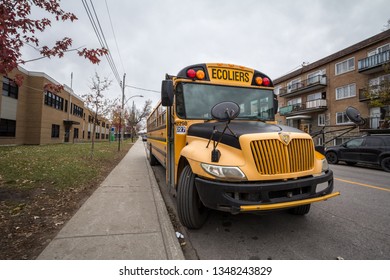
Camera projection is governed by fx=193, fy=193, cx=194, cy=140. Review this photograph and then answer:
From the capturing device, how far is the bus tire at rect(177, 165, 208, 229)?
2.73 meters

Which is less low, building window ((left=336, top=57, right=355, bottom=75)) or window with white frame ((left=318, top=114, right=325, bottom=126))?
building window ((left=336, top=57, right=355, bottom=75))

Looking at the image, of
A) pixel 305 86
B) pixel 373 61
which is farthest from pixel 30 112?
pixel 373 61

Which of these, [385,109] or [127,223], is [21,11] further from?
[385,109]

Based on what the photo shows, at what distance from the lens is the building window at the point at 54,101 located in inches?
798

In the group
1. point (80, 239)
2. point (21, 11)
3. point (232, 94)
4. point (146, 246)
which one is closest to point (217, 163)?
point (146, 246)

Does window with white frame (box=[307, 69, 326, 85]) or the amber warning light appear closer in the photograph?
the amber warning light

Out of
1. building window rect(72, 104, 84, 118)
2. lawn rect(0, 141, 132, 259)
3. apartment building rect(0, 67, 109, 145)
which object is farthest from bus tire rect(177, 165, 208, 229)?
building window rect(72, 104, 84, 118)

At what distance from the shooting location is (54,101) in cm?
2198

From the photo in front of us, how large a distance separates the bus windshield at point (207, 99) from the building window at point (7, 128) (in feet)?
65.6

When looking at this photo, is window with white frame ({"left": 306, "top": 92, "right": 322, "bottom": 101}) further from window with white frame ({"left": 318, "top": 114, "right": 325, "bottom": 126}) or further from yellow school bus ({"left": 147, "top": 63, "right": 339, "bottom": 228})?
yellow school bus ({"left": 147, "top": 63, "right": 339, "bottom": 228})

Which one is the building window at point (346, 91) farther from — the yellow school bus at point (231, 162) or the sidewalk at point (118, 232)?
the sidewalk at point (118, 232)

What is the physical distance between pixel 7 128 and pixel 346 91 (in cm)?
3224

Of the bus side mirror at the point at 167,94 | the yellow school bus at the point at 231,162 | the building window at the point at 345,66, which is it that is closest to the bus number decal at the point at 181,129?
the yellow school bus at the point at 231,162
